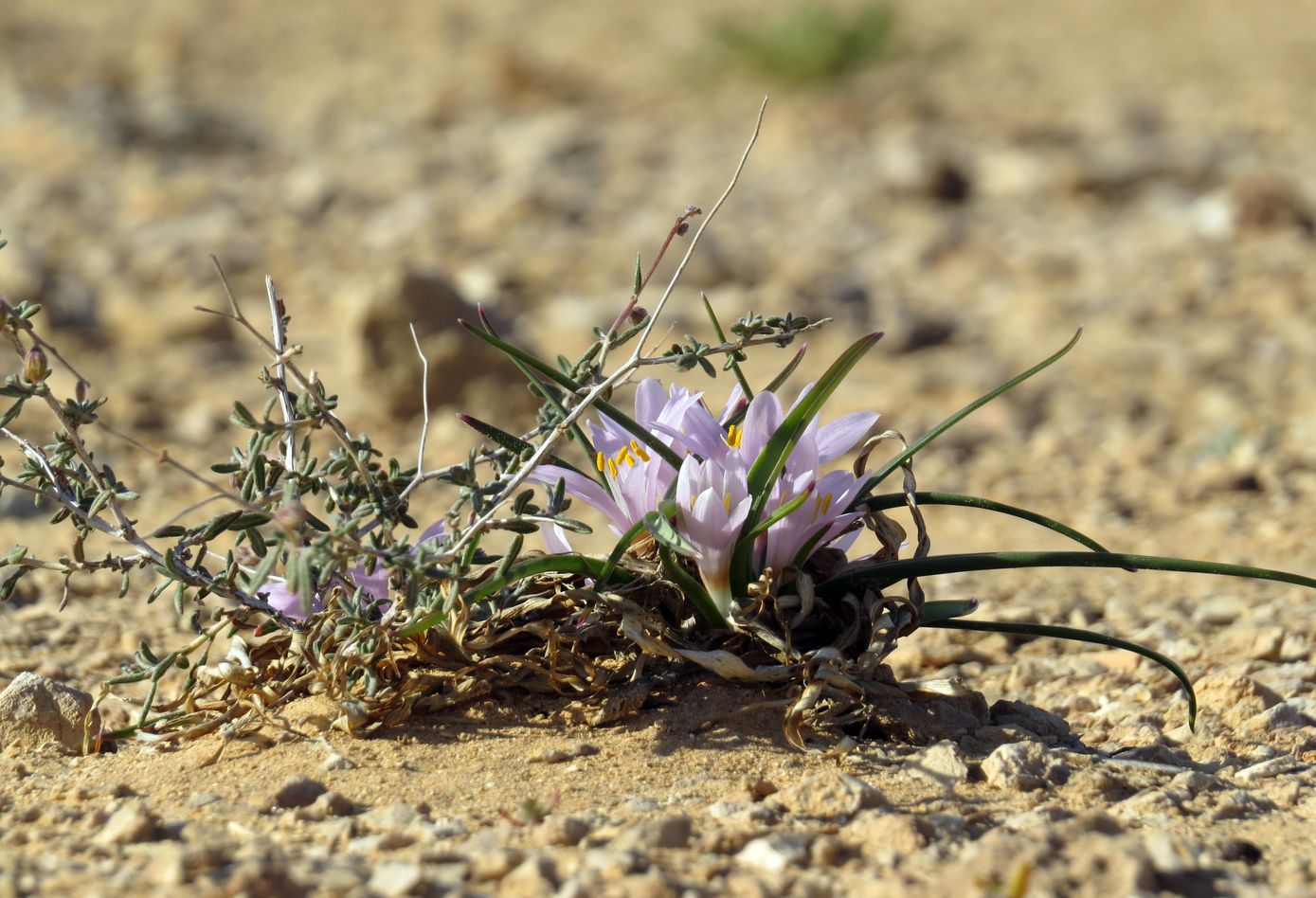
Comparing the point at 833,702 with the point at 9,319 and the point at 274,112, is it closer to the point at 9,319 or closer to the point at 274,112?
the point at 9,319

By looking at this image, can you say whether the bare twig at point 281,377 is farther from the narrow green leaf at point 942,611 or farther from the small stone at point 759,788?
the narrow green leaf at point 942,611

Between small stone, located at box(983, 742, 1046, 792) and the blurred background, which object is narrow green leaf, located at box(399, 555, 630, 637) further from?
the blurred background

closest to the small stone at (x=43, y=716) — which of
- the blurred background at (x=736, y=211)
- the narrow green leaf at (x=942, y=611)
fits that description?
the narrow green leaf at (x=942, y=611)

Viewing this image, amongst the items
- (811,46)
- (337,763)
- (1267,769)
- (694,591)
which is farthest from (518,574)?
(811,46)

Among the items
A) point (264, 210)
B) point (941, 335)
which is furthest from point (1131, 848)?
point (264, 210)

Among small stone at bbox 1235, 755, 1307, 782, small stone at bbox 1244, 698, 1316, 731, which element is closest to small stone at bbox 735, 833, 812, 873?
small stone at bbox 1235, 755, 1307, 782

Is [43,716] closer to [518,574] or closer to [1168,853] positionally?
[518,574]

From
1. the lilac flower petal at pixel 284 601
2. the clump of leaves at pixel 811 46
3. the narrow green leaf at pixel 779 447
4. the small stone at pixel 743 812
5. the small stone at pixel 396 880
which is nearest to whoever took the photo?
the small stone at pixel 396 880
